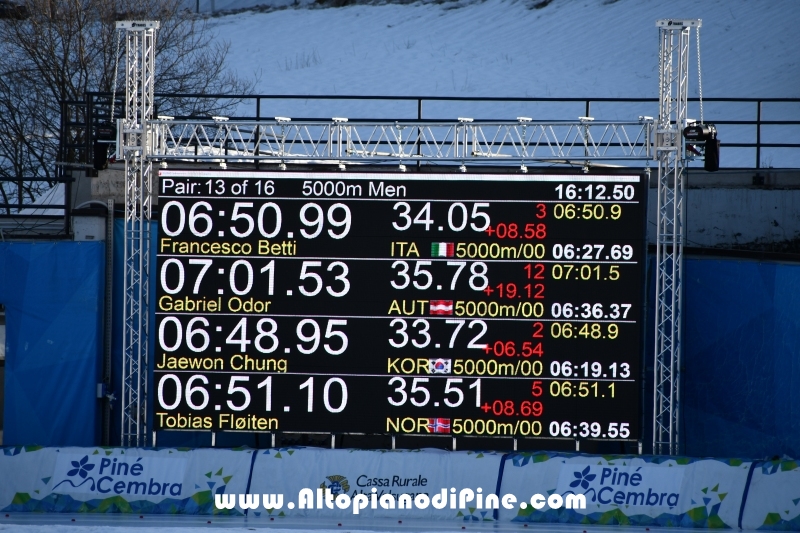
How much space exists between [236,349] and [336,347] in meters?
1.32

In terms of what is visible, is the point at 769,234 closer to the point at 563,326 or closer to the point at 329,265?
the point at 563,326

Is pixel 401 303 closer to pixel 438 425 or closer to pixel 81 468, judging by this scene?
pixel 438 425

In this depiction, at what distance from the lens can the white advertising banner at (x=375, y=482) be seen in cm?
1280

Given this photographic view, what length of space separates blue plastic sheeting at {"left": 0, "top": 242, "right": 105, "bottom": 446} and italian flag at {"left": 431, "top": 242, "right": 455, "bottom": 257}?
5.48 meters

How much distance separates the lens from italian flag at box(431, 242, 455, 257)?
13.4 meters

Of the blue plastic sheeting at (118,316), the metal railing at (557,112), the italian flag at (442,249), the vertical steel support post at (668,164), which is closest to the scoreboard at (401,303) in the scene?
the italian flag at (442,249)

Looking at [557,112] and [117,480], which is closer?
[117,480]

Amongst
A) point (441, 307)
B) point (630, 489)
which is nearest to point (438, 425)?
point (441, 307)

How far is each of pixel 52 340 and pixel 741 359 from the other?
10210mm

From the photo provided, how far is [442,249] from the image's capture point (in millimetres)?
13375

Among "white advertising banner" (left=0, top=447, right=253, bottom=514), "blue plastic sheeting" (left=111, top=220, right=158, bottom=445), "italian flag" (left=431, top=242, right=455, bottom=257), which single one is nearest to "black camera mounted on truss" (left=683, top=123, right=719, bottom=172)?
"italian flag" (left=431, top=242, right=455, bottom=257)

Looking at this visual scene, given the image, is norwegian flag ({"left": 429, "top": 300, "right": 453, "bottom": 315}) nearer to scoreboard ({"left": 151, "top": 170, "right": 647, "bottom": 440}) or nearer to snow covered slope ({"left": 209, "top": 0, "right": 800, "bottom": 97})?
scoreboard ({"left": 151, "top": 170, "right": 647, "bottom": 440})

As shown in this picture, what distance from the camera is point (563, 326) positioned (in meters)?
13.3

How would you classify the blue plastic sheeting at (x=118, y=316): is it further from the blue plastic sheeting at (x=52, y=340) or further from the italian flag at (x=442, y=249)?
the italian flag at (x=442, y=249)
